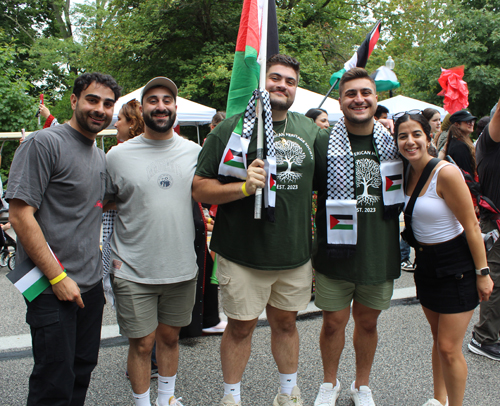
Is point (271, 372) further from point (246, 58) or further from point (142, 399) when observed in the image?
point (246, 58)

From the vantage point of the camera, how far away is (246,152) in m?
2.37

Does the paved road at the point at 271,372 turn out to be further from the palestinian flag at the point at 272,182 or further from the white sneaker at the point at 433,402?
the palestinian flag at the point at 272,182

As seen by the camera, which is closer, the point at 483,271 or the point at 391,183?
the point at 483,271

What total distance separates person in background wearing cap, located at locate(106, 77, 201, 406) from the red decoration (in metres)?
2.64

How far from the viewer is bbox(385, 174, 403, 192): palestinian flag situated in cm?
248

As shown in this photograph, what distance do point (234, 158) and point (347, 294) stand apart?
1.14 metres

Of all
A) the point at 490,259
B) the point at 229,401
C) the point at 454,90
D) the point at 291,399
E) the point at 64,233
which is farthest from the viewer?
the point at 454,90

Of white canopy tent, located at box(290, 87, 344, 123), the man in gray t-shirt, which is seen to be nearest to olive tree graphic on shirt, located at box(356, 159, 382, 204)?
the man in gray t-shirt

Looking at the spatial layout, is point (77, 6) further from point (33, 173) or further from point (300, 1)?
point (33, 173)

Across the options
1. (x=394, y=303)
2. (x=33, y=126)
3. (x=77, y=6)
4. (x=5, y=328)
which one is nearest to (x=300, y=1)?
(x=77, y=6)

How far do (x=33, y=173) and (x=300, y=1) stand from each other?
18064 millimetres

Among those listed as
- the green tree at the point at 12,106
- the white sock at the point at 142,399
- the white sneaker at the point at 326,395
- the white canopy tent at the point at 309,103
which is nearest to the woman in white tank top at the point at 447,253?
the white sneaker at the point at 326,395

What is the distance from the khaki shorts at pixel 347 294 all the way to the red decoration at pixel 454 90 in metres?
2.09

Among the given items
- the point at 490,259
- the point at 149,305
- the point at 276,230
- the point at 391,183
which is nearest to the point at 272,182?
the point at 276,230
